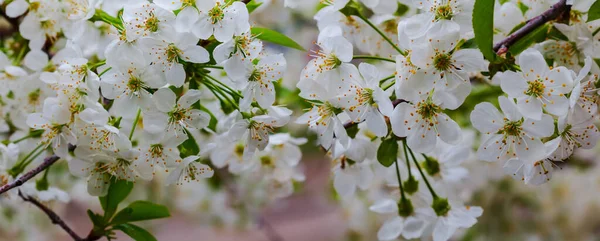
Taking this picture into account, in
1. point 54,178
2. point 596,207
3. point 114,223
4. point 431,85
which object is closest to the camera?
point 431,85

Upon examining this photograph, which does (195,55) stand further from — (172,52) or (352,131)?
(352,131)

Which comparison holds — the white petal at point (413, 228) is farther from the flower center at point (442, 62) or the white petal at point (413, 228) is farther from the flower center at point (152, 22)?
the flower center at point (152, 22)

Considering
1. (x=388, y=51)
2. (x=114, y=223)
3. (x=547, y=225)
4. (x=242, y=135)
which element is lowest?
(x=547, y=225)

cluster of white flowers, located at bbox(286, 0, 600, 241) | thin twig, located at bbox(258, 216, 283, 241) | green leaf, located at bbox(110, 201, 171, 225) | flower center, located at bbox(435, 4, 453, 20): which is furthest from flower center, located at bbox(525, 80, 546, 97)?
thin twig, located at bbox(258, 216, 283, 241)

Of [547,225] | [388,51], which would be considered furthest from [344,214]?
[388,51]

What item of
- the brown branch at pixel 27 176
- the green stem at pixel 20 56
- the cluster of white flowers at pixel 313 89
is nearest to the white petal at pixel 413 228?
the cluster of white flowers at pixel 313 89

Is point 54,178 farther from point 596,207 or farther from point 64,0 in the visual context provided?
point 596,207
